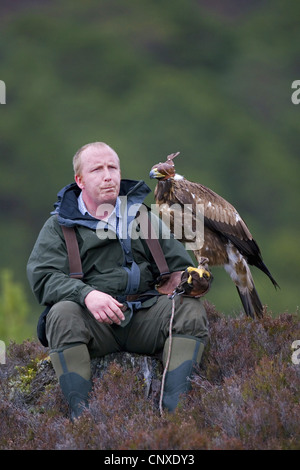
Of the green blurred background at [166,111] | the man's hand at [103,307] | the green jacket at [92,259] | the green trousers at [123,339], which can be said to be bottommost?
the green trousers at [123,339]

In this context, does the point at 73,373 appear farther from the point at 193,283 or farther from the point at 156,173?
the point at 156,173

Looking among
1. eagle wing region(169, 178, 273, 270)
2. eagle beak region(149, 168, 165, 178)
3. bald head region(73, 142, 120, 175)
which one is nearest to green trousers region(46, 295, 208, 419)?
bald head region(73, 142, 120, 175)

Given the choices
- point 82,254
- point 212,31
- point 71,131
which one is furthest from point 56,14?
point 82,254

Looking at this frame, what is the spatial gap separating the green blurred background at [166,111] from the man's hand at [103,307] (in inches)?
543

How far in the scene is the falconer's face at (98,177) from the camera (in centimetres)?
436

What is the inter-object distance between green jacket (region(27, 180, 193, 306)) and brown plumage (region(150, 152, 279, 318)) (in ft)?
4.92

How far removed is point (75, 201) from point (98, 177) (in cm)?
→ 24

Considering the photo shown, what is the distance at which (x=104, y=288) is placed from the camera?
168 inches

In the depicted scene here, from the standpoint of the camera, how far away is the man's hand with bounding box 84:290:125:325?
3.96 m

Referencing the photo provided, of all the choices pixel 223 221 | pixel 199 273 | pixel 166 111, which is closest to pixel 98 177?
pixel 199 273

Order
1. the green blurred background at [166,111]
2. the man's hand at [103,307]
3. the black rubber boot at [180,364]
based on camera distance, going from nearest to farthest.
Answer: the man's hand at [103,307] < the black rubber boot at [180,364] < the green blurred background at [166,111]

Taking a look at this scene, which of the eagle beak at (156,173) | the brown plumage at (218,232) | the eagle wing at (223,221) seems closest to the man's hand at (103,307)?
the eagle beak at (156,173)

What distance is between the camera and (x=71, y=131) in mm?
24109

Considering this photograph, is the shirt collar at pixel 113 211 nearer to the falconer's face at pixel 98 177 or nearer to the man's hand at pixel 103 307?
the falconer's face at pixel 98 177
